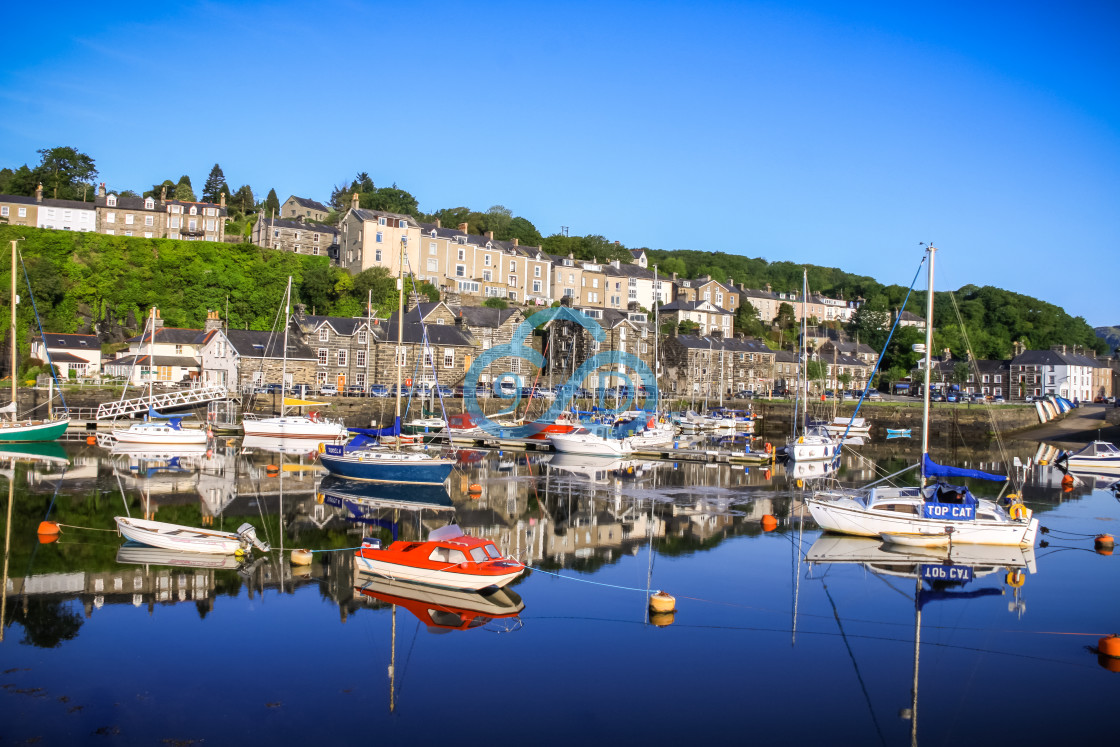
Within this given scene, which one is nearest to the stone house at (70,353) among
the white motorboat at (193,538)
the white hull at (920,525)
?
the white motorboat at (193,538)

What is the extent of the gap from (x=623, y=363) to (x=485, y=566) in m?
57.2

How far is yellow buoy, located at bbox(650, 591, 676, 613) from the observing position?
16.2m

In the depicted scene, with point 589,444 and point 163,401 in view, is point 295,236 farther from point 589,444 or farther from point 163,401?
point 589,444

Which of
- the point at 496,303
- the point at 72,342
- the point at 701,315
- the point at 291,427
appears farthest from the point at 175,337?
the point at 701,315

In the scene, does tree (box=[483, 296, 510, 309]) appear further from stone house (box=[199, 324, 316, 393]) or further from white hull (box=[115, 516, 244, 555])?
white hull (box=[115, 516, 244, 555])

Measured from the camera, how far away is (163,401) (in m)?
51.2

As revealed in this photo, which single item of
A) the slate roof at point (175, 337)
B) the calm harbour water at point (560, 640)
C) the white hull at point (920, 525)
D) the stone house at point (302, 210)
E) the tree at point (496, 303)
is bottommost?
the calm harbour water at point (560, 640)

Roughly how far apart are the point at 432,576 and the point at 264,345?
45.9 meters

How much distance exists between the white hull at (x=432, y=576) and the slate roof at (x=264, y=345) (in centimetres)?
4266

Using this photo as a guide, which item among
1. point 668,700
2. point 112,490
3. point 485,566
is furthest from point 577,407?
point 668,700

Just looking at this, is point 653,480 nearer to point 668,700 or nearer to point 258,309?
point 668,700

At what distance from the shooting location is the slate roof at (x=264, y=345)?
189ft

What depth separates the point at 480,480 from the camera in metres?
33.4

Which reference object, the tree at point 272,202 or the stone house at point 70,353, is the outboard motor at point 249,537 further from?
the tree at point 272,202
